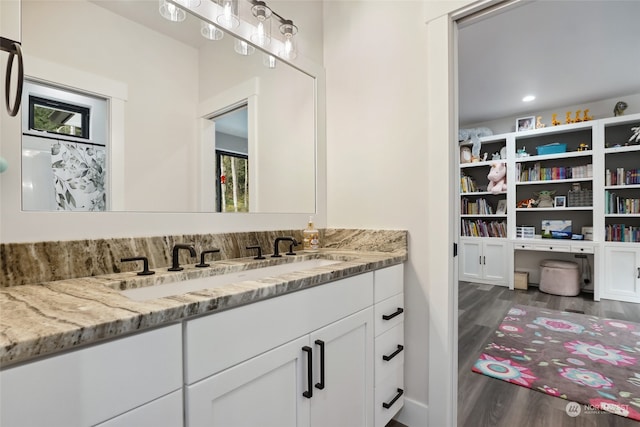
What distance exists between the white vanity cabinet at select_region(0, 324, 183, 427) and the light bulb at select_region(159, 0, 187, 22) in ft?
4.14

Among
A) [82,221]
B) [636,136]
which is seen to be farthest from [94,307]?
[636,136]

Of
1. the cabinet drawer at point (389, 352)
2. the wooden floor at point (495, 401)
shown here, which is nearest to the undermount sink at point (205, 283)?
the cabinet drawer at point (389, 352)

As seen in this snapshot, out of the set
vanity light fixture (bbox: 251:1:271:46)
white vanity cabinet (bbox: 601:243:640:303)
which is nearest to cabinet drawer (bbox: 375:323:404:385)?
vanity light fixture (bbox: 251:1:271:46)

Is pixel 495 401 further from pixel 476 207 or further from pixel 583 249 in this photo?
pixel 476 207

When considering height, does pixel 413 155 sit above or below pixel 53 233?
above

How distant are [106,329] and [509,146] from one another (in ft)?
17.2

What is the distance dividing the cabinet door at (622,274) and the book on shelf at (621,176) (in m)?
0.83

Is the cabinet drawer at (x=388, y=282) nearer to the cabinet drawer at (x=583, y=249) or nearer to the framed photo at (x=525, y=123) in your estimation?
the cabinet drawer at (x=583, y=249)

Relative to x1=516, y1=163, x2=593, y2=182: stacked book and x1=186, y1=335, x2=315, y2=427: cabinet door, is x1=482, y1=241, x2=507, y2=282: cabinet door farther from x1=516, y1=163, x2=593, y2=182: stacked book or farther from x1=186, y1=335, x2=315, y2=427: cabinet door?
x1=186, y1=335, x2=315, y2=427: cabinet door

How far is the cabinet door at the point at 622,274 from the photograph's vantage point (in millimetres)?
3621

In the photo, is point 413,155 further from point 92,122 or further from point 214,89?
point 92,122

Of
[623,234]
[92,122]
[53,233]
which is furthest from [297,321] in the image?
[623,234]

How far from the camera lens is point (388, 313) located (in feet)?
4.72

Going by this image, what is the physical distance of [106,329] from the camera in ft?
1.77
